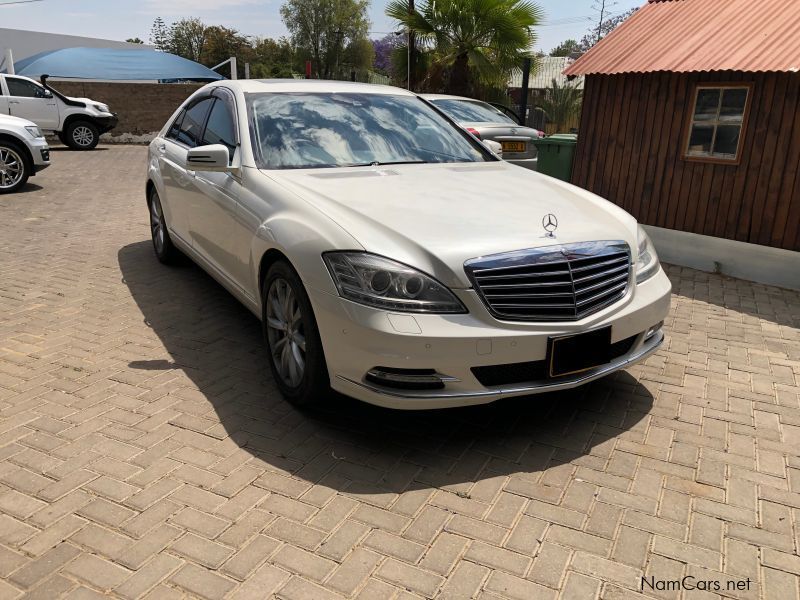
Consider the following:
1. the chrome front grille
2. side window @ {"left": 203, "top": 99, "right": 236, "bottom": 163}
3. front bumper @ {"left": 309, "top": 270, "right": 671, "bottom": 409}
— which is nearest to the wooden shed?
the chrome front grille

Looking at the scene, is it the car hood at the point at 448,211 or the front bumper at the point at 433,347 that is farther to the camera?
the car hood at the point at 448,211

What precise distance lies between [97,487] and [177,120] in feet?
12.6

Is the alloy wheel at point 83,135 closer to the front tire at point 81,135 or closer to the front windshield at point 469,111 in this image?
the front tire at point 81,135

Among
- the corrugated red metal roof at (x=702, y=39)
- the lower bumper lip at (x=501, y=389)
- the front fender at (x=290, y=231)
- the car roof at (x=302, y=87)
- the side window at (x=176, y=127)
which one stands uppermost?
the corrugated red metal roof at (x=702, y=39)

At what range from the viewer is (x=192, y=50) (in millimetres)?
73625

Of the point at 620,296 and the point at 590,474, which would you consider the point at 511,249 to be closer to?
the point at 620,296

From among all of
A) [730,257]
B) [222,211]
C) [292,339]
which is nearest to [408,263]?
[292,339]

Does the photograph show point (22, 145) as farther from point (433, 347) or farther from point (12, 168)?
point (433, 347)

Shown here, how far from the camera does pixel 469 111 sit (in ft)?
31.5

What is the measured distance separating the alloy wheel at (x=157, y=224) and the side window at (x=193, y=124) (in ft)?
2.81

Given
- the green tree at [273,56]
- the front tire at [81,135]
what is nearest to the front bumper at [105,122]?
the front tire at [81,135]

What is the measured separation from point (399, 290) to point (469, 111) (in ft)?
24.0

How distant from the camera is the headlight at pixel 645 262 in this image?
347 centimetres

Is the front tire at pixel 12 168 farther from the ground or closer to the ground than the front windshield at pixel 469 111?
closer to the ground
